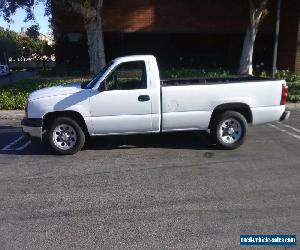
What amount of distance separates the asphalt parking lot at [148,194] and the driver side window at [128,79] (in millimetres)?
1312

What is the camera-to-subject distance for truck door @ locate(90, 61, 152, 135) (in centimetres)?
790

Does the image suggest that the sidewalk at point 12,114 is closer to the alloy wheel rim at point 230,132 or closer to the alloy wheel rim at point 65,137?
the alloy wheel rim at point 65,137

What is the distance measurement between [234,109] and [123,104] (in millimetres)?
2268

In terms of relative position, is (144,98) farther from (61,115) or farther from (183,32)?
(183,32)

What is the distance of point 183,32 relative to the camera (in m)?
21.9

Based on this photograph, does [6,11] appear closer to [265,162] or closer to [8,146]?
[8,146]

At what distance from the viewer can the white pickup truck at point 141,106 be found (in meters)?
7.89

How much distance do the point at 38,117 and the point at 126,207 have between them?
329cm

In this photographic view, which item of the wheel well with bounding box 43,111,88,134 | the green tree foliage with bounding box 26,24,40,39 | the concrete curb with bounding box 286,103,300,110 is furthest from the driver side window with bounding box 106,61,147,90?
the green tree foliage with bounding box 26,24,40,39

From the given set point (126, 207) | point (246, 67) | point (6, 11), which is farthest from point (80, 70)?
point (126, 207)

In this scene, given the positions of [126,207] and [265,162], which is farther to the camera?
[265,162]

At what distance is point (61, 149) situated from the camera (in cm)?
802

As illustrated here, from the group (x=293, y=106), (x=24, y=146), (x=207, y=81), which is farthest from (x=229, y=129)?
(x=293, y=106)

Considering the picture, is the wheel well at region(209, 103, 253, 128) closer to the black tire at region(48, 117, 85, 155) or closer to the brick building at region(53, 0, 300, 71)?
the black tire at region(48, 117, 85, 155)
